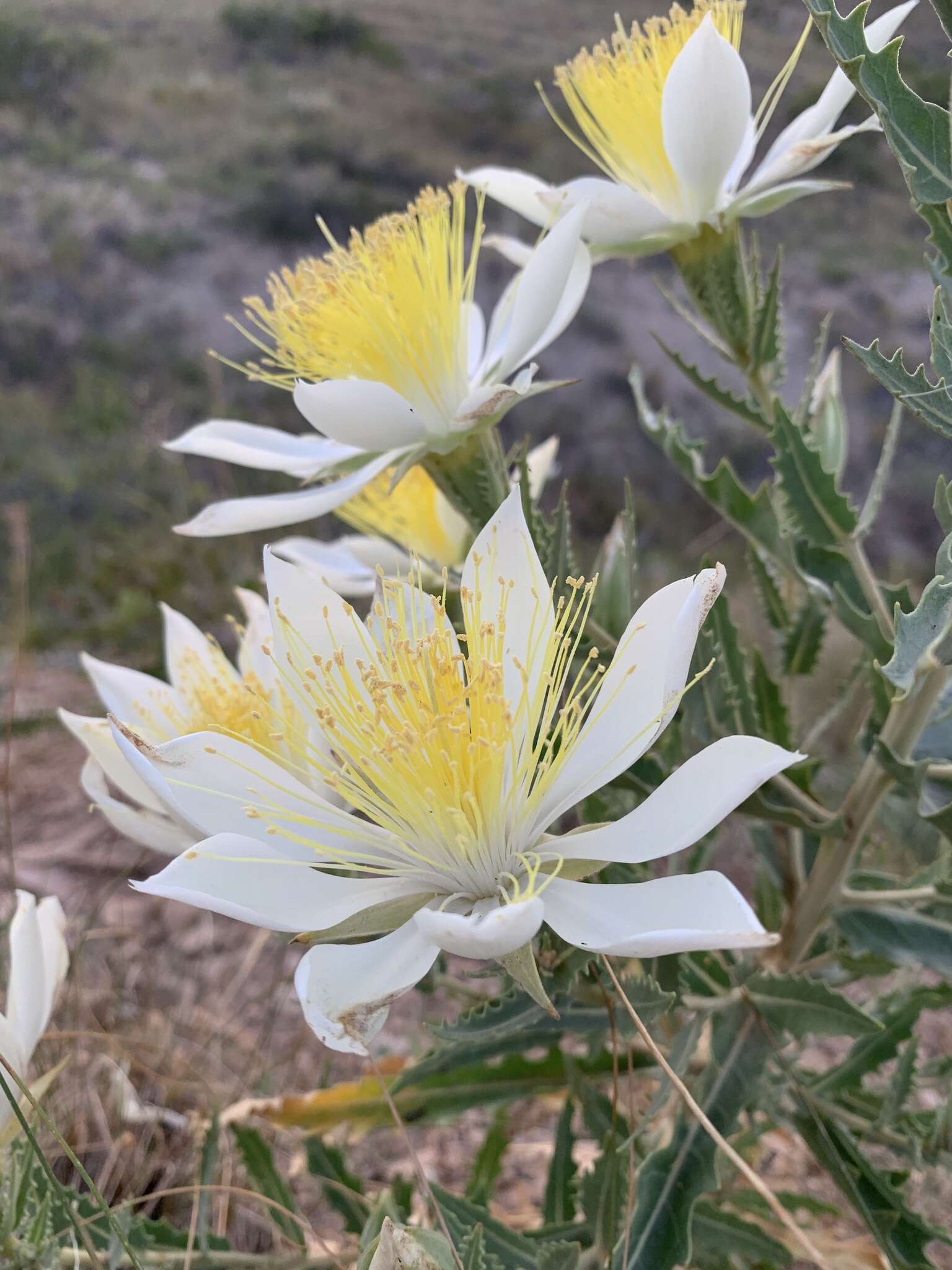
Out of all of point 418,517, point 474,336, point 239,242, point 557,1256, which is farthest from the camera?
point 239,242

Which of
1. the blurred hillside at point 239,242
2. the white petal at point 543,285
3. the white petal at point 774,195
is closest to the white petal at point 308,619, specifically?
the white petal at point 543,285

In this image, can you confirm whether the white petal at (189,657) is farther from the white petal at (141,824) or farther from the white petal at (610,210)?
the white petal at (610,210)

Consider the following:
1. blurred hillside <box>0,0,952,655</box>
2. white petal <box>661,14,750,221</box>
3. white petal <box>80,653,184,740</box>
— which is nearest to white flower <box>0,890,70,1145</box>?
white petal <box>80,653,184,740</box>

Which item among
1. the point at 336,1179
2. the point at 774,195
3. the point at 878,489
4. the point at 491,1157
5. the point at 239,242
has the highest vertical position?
the point at 239,242

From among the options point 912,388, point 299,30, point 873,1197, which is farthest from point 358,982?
point 299,30

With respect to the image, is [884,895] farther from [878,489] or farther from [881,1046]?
[878,489]

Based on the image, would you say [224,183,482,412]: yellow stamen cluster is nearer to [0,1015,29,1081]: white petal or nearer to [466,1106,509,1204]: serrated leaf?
[0,1015,29,1081]: white petal
